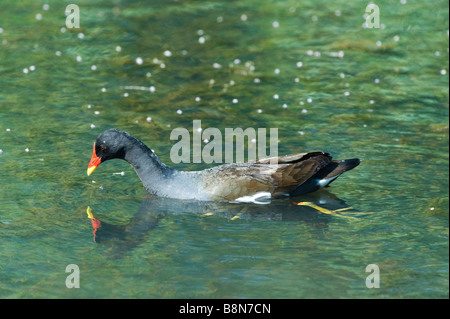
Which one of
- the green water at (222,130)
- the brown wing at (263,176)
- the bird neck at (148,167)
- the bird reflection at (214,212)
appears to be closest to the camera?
the green water at (222,130)

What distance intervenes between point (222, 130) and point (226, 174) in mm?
2699

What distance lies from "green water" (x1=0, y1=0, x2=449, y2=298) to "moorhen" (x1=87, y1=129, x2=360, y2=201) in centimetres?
24

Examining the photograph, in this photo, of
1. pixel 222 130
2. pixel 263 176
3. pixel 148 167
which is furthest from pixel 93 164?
pixel 222 130

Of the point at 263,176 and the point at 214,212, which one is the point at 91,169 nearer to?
the point at 214,212

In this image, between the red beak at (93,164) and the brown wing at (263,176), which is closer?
the brown wing at (263,176)

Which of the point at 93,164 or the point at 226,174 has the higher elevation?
the point at 93,164

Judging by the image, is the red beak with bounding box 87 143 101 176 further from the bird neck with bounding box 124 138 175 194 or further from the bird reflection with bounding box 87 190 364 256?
Answer: the bird reflection with bounding box 87 190 364 256

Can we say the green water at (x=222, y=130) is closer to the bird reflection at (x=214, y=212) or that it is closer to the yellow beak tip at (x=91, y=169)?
the bird reflection at (x=214, y=212)

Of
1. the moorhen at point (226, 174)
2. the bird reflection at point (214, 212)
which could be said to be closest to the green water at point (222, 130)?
the bird reflection at point (214, 212)

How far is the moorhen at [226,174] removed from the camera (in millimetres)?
10086

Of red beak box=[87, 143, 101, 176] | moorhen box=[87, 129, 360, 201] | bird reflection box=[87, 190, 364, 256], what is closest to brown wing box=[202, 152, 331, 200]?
moorhen box=[87, 129, 360, 201]

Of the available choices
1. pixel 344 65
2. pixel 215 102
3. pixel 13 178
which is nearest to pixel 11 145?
pixel 13 178

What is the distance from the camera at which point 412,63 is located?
16.2m

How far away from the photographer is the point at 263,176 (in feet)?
33.3
